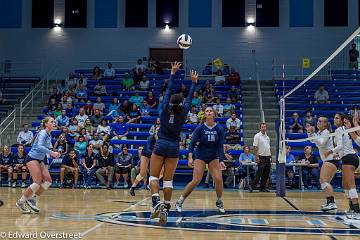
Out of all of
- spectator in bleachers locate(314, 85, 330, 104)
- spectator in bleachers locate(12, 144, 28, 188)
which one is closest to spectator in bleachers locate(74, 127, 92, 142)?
spectator in bleachers locate(12, 144, 28, 188)

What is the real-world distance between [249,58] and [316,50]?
3351 mm

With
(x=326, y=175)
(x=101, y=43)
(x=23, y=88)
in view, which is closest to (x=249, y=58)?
(x=101, y=43)

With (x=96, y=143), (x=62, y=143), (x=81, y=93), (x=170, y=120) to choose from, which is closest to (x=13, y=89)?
(x=81, y=93)

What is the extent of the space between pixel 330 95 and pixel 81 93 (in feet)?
35.6

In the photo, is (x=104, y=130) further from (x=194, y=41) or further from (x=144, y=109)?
(x=194, y=41)

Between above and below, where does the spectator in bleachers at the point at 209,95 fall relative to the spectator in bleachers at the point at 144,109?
above

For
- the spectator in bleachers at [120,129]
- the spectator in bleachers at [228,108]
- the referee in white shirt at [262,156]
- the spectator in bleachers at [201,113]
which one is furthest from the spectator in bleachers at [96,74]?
the referee in white shirt at [262,156]

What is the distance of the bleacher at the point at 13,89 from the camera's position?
27047mm

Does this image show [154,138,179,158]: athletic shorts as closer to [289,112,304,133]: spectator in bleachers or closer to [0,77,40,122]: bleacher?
[289,112,304,133]: spectator in bleachers

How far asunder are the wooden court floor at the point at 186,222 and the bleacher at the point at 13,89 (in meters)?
14.9

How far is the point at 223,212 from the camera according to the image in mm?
10766

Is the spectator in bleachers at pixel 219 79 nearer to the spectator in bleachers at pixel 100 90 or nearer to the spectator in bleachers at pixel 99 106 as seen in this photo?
the spectator in bleachers at pixel 100 90

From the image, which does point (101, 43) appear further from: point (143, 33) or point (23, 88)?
point (23, 88)

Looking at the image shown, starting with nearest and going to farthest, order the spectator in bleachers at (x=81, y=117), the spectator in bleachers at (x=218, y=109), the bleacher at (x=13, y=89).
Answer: the spectator in bleachers at (x=81, y=117), the spectator in bleachers at (x=218, y=109), the bleacher at (x=13, y=89)
